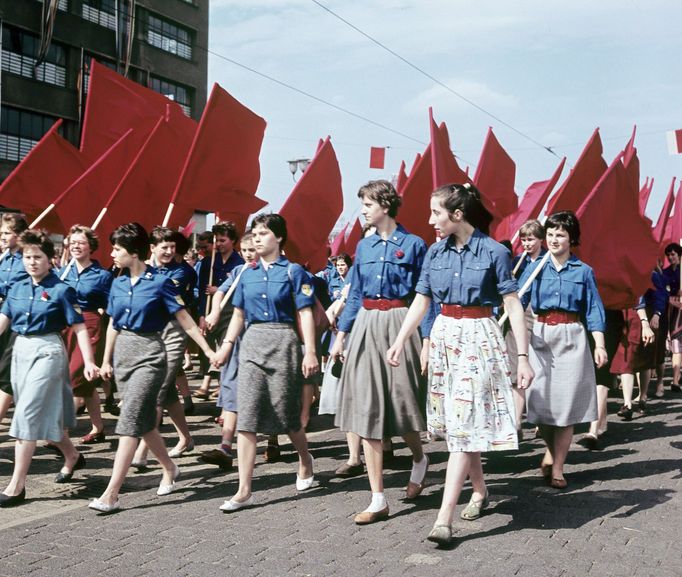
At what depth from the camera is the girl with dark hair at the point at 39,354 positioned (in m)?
5.35

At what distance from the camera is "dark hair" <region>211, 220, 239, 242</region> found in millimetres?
8523

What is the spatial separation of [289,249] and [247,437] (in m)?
3.28

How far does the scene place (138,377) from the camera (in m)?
5.36

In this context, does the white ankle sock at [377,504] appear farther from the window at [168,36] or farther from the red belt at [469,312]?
the window at [168,36]

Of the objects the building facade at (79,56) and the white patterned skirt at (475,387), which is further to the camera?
the building facade at (79,56)

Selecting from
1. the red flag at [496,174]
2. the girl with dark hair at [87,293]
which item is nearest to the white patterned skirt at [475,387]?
the girl with dark hair at [87,293]

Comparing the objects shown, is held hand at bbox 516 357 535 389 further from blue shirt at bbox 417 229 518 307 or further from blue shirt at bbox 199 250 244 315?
blue shirt at bbox 199 250 244 315

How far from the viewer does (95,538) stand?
456 cm

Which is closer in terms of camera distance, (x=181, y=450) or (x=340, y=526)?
(x=340, y=526)

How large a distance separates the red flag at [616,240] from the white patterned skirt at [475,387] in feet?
8.18

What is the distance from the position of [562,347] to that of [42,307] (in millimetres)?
3497

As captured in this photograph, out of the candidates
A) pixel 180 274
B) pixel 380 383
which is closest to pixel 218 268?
pixel 180 274

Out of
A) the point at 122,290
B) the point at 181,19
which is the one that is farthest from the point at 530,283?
the point at 181,19

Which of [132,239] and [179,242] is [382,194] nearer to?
[132,239]
